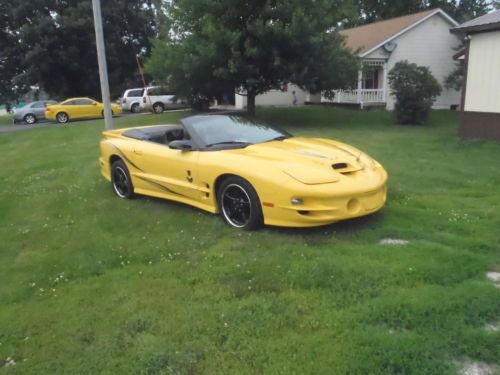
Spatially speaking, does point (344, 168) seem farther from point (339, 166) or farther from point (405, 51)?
point (405, 51)

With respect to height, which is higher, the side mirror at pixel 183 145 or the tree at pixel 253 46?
the tree at pixel 253 46

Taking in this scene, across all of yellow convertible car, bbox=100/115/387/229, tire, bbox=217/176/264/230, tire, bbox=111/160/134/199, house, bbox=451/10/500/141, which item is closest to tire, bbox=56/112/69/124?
house, bbox=451/10/500/141

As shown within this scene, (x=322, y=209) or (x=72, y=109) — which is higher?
(x=72, y=109)

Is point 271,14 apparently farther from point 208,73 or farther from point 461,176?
point 461,176

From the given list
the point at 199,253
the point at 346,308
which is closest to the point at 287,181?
the point at 199,253

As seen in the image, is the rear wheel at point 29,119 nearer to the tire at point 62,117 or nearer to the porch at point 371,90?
the tire at point 62,117

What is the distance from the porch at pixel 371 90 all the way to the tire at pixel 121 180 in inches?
787

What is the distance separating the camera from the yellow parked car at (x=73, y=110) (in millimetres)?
25406

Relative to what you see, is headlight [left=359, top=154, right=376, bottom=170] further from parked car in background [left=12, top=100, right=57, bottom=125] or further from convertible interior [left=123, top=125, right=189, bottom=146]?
parked car in background [left=12, top=100, right=57, bottom=125]

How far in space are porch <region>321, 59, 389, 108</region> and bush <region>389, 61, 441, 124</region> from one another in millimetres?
7090

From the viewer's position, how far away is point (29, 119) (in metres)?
27.3

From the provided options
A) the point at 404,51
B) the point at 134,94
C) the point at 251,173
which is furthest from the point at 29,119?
the point at 251,173

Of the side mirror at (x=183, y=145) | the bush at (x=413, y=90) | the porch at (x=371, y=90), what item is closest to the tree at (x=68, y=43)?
the porch at (x=371, y=90)

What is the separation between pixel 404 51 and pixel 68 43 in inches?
862
